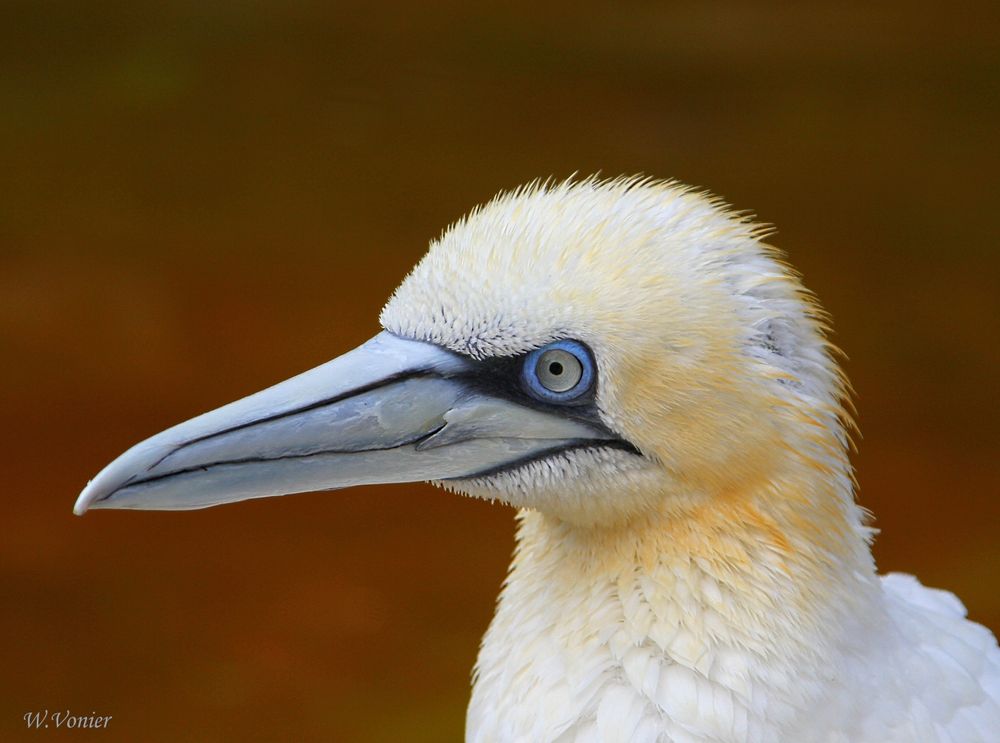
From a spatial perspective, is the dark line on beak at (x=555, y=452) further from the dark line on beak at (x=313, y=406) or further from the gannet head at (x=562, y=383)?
the dark line on beak at (x=313, y=406)

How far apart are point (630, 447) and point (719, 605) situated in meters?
0.30

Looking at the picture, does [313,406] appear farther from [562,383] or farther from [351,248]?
[351,248]

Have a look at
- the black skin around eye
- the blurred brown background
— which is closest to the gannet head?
the black skin around eye

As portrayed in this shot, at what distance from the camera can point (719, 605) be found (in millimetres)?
2139

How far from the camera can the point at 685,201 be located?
220 centimetres

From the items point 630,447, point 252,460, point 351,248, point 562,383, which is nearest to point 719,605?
point 630,447

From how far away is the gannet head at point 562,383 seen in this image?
2.05 meters

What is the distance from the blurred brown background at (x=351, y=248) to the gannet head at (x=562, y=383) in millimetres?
2435

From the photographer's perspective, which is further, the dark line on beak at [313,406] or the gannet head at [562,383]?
the dark line on beak at [313,406]

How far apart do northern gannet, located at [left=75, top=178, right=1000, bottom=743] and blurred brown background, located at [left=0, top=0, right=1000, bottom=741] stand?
7.81 ft

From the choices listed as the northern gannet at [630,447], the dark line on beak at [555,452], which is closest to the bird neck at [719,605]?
the northern gannet at [630,447]

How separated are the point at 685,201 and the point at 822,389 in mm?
391

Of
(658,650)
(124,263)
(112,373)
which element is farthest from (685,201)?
(124,263)

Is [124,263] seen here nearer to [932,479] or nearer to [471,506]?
[471,506]
